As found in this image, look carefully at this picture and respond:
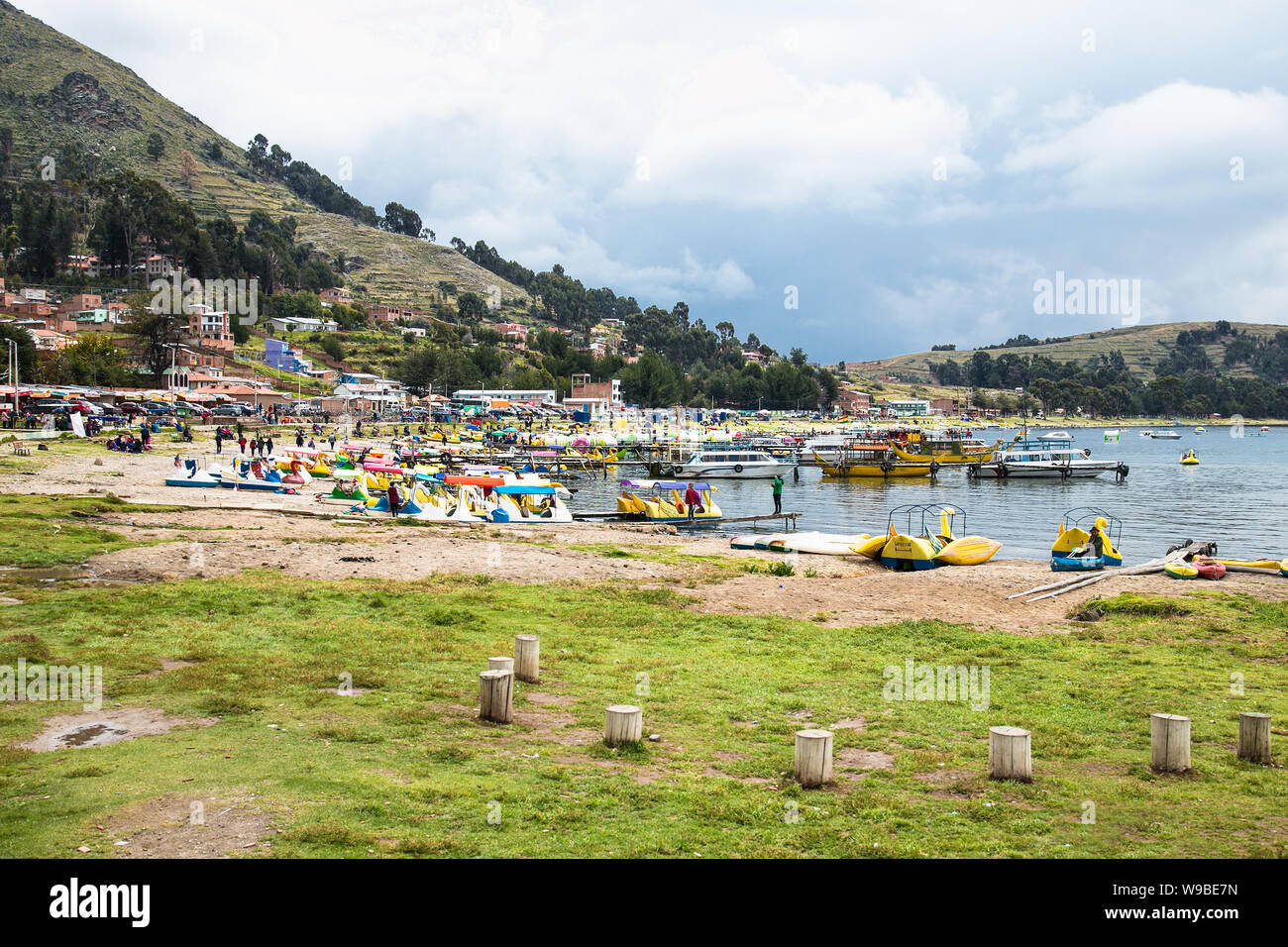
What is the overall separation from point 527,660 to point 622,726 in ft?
10.5

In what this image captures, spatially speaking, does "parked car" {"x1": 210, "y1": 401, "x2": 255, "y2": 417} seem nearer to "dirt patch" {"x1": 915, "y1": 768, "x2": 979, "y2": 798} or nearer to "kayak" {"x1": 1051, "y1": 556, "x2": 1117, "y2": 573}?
"kayak" {"x1": 1051, "y1": 556, "x2": 1117, "y2": 573}

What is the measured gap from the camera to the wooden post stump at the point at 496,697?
35.4 feet

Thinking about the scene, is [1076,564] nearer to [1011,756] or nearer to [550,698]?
[1011,756]

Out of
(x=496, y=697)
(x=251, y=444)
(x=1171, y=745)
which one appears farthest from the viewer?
(x=251, y=444)

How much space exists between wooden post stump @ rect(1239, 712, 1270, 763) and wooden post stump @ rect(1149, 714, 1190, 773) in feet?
2.67

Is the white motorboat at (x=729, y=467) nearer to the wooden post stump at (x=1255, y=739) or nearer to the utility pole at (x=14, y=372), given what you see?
the utility pole at (x=14, y=372)

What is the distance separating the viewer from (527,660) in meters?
12.9

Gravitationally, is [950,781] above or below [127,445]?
below

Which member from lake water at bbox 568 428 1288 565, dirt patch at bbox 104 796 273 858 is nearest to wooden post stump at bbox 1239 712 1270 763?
dirt patch at bbox 104 796 273 858

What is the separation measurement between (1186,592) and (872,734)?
15.3 metres

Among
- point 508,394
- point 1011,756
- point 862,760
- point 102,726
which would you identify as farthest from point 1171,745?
point 508,394

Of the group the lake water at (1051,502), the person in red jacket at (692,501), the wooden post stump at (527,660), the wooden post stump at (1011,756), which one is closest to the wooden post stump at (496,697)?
the wooden post stump at (527,660)

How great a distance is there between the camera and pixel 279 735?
32.3ft
